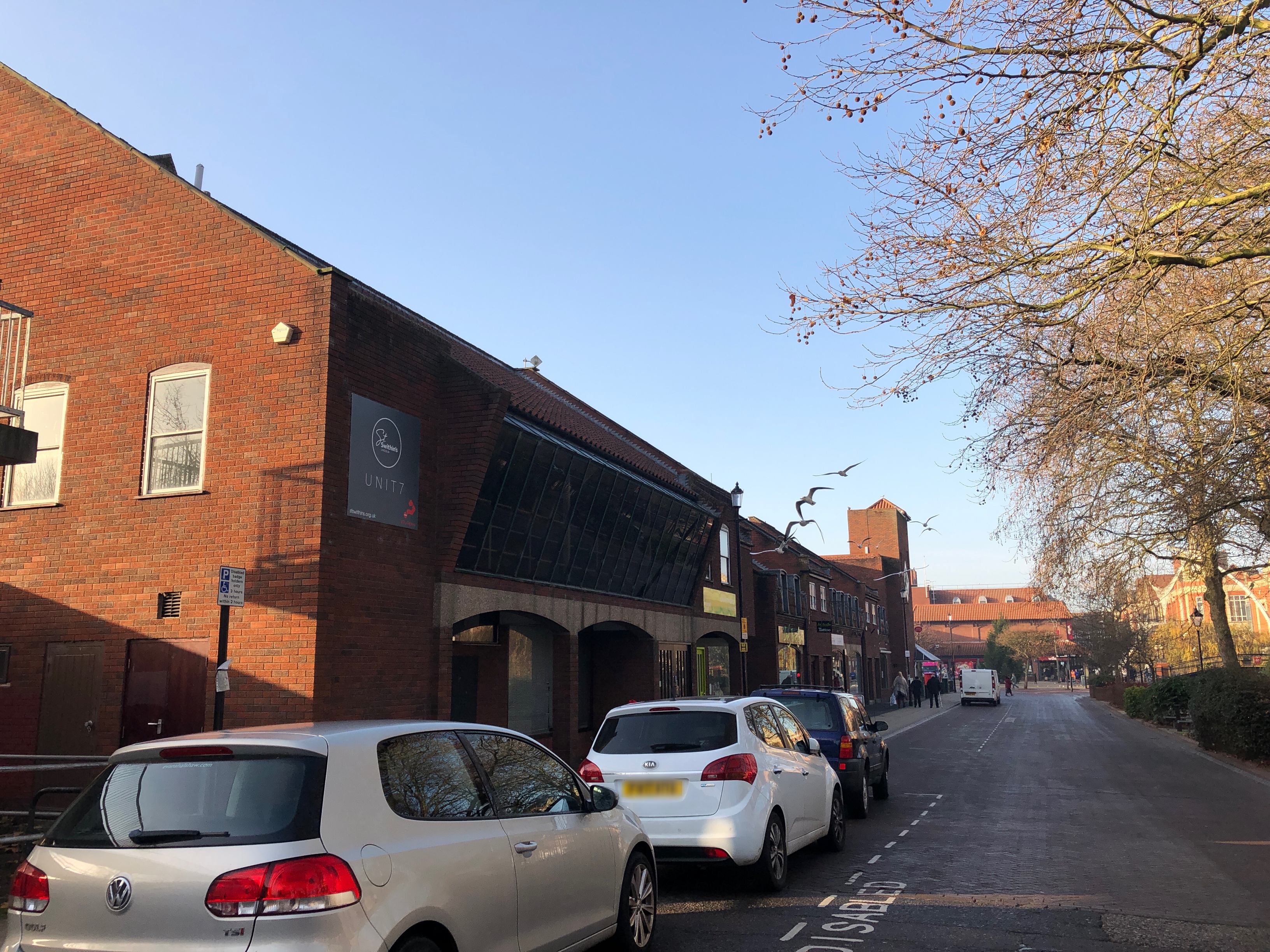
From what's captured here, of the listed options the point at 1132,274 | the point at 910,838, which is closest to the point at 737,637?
the point at 910,838

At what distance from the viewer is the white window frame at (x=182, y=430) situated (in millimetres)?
12602

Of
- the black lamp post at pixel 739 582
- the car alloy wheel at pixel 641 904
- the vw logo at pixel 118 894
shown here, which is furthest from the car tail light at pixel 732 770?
the black lamp post at pixel 739 582

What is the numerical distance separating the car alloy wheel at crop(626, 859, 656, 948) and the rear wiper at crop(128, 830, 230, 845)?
3000 mm

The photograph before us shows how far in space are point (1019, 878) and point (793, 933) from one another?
296cm

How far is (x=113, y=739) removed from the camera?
1226 centimetres

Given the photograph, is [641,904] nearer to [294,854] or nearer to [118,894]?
[294,854]

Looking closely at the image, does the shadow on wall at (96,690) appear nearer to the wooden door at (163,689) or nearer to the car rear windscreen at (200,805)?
the wooden door at (163,689)

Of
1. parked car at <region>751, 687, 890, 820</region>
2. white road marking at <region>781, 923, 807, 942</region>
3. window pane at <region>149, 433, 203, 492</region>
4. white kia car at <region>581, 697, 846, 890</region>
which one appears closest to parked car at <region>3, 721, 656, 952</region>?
white road marking at <region>781, 923, 807, 942</region>

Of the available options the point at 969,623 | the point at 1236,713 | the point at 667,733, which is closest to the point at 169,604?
the point at 667,733

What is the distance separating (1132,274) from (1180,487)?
814 cm

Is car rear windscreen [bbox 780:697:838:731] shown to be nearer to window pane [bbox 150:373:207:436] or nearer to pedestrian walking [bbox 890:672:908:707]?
window pane [bbox 150:373:207:436]

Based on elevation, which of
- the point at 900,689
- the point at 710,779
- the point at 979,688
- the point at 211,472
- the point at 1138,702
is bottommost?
the point at 1138,702

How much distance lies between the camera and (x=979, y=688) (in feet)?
175

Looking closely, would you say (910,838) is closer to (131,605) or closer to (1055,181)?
(1055,181)
